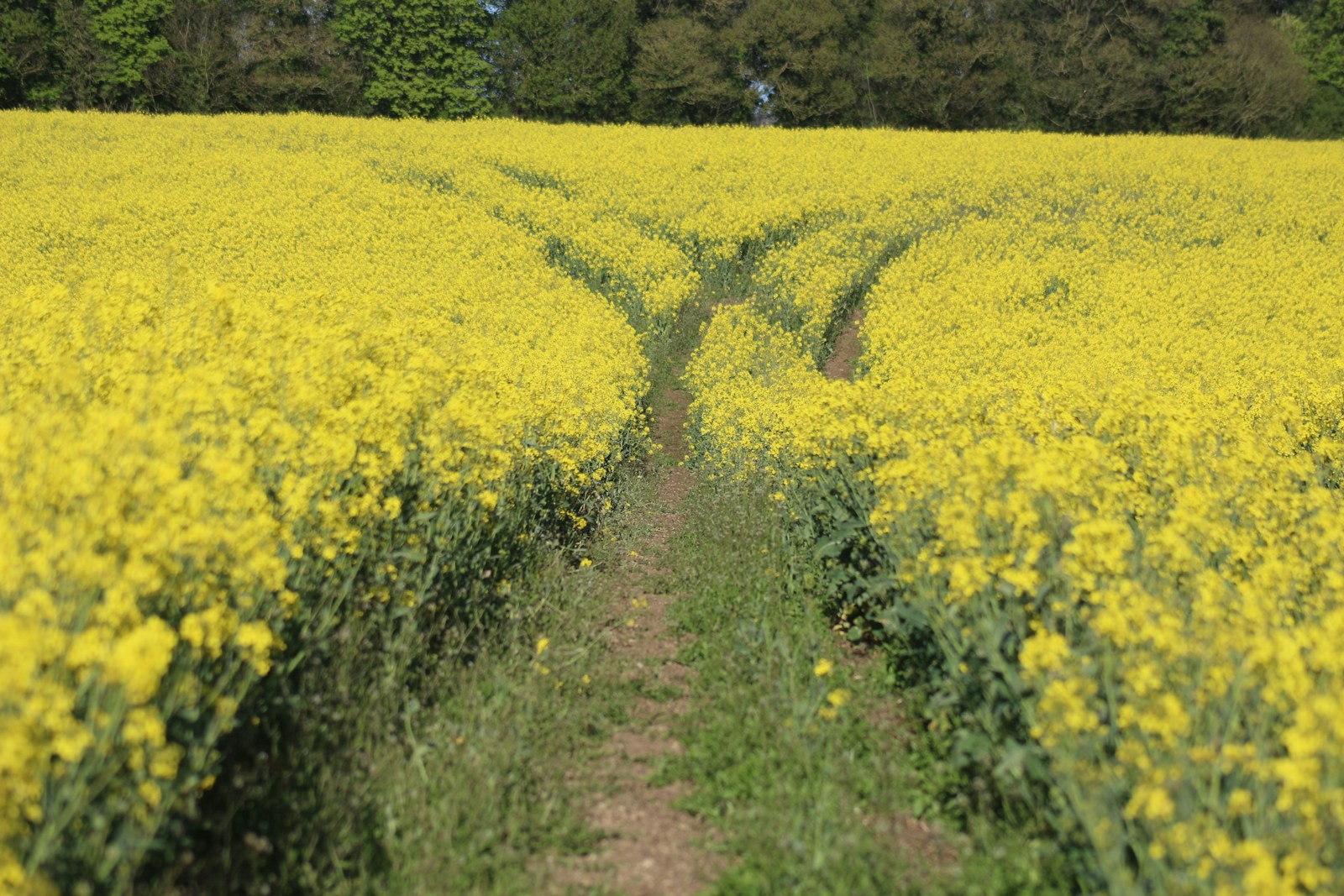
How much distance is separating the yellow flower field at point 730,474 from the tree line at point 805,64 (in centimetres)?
3074

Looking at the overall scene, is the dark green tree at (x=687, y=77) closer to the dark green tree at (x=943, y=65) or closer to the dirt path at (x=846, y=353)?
the dark green tree at (x=943, y=65)

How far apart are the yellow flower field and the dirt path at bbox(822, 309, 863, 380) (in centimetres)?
34

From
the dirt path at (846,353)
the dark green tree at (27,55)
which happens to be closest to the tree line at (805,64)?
the dark green tree at (27,55)

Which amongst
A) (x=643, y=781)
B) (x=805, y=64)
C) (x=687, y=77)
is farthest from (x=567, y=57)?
(x=643, y=781)

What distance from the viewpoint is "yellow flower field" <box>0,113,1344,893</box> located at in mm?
3238

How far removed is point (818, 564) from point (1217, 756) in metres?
3.98

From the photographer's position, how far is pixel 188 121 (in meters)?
32.5

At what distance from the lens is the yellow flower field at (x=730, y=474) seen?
3238mm

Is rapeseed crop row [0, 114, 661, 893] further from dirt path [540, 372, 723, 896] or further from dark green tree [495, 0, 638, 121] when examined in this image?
dark green tree [495, 0, 638, 121]

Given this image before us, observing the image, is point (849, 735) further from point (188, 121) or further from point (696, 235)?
point (188, 121)

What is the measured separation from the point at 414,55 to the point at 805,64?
1785 centimetres

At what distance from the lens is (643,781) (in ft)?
17.3

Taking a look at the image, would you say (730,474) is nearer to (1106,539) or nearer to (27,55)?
(1106,539)

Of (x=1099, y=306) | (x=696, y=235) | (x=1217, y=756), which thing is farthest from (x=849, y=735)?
(x=696, y=235)
